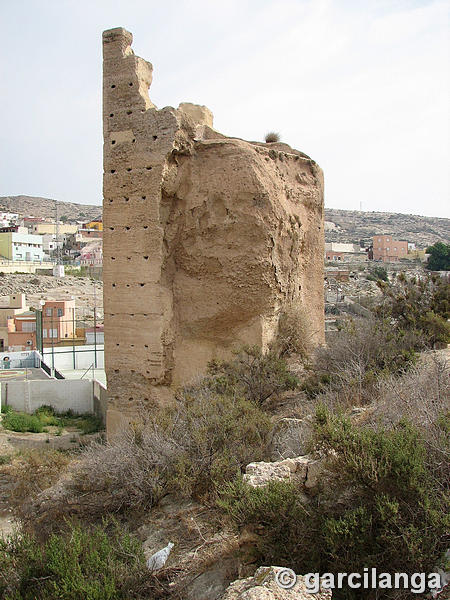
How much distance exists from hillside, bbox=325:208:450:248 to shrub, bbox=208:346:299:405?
7052 cm

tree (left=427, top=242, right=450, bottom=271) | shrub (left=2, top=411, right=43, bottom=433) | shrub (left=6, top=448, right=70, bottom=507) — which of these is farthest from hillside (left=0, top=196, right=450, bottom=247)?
shrub (left=6, top=448, right=70, bottom=507)

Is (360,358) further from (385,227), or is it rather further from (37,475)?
(385,227)

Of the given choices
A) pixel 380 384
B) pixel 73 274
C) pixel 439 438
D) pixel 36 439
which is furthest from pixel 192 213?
pixel 73 274

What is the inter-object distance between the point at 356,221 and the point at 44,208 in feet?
202

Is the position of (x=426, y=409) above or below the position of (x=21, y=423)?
above

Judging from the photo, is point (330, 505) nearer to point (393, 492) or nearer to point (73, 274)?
point (393, 492)

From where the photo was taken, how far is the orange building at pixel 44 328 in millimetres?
23859

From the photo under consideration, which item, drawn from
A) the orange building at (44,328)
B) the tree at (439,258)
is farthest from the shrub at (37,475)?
the tree at (439,258)

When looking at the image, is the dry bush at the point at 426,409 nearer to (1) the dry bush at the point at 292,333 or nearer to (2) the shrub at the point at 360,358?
(2) the shrub at the point at 360,358

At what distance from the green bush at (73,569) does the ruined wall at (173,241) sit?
441 cm

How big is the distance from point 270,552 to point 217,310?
5308 mm

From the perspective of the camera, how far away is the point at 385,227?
3519 inches

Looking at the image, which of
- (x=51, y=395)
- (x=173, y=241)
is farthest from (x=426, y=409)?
(x=51, y=395)

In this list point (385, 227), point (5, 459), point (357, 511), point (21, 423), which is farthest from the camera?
point (385, 227)
